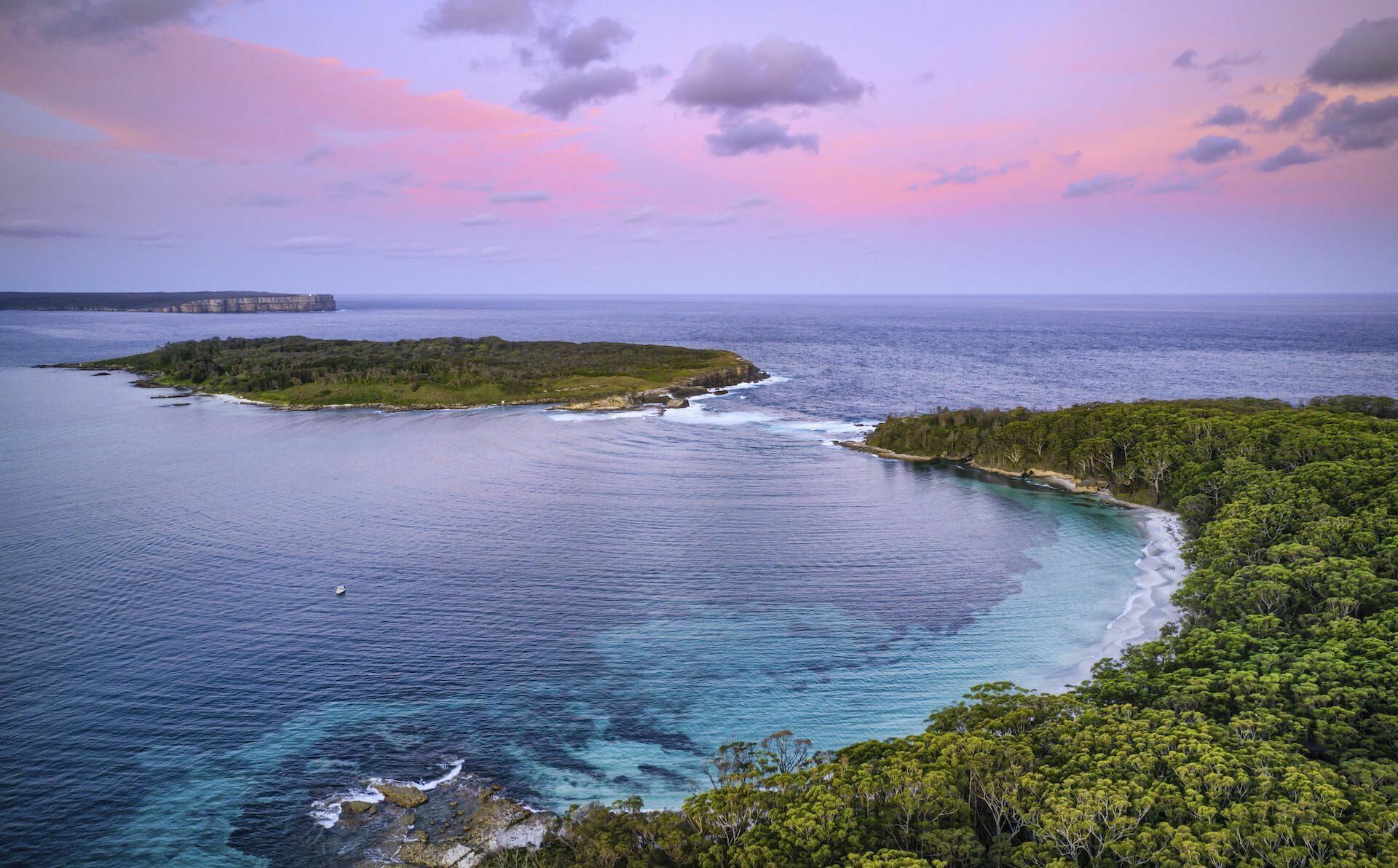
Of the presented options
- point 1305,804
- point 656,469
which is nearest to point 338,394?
point 656,469

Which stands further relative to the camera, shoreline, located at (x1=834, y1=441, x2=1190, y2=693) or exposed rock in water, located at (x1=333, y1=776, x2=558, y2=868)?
shoreline, located at (x1=834, y1=441, x2=1190, y2=693)

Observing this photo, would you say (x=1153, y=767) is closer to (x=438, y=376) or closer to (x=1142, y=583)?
(x=1142, y=583)

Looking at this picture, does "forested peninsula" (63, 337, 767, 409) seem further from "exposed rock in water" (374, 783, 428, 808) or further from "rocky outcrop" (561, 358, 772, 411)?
"exposed rock in water" (374, 783, 428, 808)

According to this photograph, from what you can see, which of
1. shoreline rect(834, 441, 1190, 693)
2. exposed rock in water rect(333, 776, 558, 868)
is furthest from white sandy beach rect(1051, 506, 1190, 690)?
exposed rock in water rect(333, 776, 558, 868)

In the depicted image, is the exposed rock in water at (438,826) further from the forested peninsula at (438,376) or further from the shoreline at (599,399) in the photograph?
the forested peninsula at (438,376)

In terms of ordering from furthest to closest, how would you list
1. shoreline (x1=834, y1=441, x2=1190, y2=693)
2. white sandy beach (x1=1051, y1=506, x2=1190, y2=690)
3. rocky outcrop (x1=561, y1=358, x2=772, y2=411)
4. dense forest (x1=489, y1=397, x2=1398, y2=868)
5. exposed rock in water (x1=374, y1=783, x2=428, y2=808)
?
rocky outcrop (x1=561, y1=358, x2=772, y2=411) → white sandy beach (x1=1051, y1=506, x2=1190, y2=690) → shoreline (x1=834, y1=441, x2=1190, y2=693) → exposed rock in water (x1=374, y1=783, x2=428, y2=808) → dense forest (x1=489, y1=397, x2=1398, y2=868)

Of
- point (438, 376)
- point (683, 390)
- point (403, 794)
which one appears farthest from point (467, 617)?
point (438, 376)
